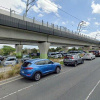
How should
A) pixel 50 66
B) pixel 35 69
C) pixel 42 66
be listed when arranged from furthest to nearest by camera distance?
1. pixel 50 66
2. pixel 42 66
3. pixel 35 69

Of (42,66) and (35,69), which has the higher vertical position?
(42,66)

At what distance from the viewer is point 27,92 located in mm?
4613

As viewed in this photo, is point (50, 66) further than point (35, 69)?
Yes

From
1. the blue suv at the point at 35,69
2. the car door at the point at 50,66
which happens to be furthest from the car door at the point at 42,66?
the car door at the point at 50,66

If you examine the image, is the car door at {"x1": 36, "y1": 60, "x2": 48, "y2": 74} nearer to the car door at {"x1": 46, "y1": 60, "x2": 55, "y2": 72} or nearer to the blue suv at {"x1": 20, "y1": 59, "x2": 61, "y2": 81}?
the blue suv at {"x1": 20, "y1": 59, "x2": 61, "y2": 81}

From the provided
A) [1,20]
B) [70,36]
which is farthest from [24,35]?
[70,36]

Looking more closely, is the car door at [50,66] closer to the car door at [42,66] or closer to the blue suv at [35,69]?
the blue suv at [35,69]

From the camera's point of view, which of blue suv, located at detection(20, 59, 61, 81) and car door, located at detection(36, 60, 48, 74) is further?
car door, located at detection(36, 60, 48, 74)

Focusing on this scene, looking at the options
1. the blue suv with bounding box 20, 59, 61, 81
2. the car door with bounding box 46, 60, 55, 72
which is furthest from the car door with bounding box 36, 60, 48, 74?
the car door with bounding box 46, 60, 55, 72

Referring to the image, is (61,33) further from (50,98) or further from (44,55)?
(50,98)

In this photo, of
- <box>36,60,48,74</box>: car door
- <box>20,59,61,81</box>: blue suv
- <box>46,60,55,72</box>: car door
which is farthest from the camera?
<box>46,60,55,72</box>: car door

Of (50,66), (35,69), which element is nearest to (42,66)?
(35,69)

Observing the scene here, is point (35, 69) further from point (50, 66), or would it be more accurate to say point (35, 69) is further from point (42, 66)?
point (50, 66)

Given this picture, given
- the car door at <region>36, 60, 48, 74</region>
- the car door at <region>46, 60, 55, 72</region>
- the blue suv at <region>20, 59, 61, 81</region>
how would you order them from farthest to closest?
the car door at <region>46, 60, 55, 72</region> < the car door at <region>36, 60, 48, 74</region> < the blue suv at <region>20, 59, 61, 81</region>
